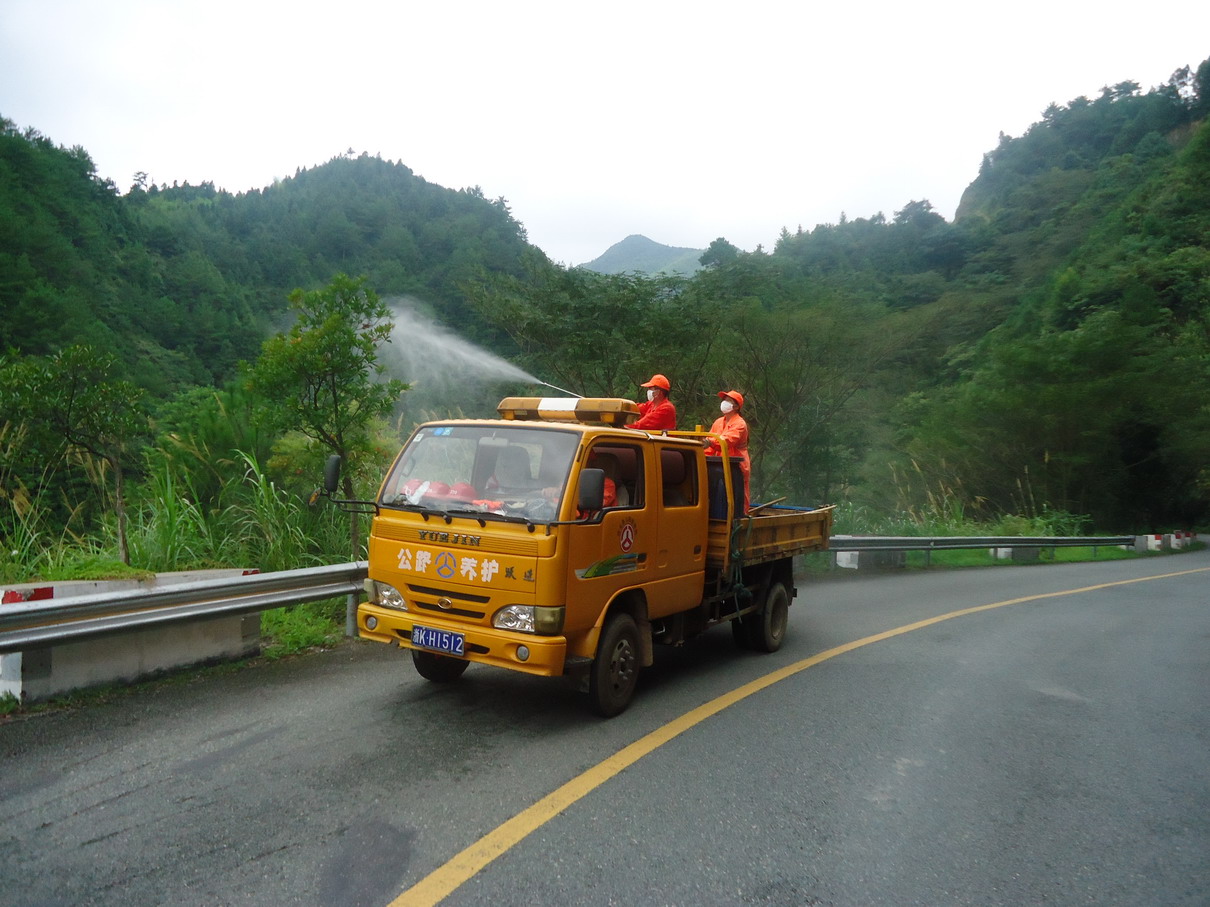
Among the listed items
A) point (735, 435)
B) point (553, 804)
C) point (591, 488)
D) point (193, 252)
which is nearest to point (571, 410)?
point (591, 488)

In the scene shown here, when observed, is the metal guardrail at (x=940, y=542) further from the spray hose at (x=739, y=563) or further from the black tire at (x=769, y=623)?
the spray hose at (x=739, y=563)

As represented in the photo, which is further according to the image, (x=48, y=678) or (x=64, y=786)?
(x=48, y=678)

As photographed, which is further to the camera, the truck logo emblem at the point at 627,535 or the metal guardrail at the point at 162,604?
the truck logo emblem at the point at 627,535

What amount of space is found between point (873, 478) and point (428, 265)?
27.2 m

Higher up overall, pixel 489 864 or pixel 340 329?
pixel 340 329

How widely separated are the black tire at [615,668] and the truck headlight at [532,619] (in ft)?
1.54

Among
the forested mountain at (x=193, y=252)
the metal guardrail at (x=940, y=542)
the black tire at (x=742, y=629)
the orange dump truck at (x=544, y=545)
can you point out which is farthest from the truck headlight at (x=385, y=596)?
the forested mountain at (x=193, y=252)

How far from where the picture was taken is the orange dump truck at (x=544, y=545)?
516 centimetres

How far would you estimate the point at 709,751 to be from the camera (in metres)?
5.03

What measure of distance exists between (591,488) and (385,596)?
1.73 meters

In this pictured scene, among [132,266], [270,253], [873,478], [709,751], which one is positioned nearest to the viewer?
[709,751]

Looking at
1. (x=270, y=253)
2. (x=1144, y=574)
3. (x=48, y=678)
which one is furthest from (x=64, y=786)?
(x=270, y=253)

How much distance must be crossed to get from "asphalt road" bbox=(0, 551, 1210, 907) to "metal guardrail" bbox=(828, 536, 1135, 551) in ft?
22.6

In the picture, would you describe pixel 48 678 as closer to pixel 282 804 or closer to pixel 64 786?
pixel 64 786
